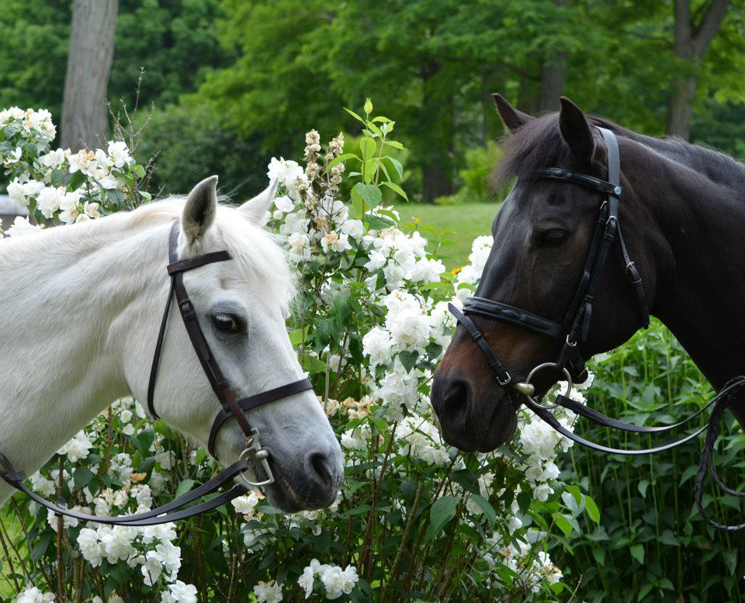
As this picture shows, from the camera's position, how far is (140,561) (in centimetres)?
296

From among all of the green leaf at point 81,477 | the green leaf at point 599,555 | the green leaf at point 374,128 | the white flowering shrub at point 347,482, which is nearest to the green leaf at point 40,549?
the white flowering shrub at point 347,482

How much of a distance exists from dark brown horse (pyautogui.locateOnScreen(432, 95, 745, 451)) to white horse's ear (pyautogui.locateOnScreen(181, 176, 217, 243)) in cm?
82

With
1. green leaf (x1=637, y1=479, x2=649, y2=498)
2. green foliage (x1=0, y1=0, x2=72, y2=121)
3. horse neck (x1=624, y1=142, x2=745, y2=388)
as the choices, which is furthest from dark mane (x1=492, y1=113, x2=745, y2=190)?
green foliage (x1=0, y1=0, x2=72, y2=121)

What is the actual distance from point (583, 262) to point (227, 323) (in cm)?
107

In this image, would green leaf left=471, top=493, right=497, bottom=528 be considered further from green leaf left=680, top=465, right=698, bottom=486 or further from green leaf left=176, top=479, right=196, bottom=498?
green leaf left=680, top=465, right=698, bottom=486

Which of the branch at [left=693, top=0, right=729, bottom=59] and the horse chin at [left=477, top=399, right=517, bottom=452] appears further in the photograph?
the branch at [left=693, top=0, right=729, bottom=59]

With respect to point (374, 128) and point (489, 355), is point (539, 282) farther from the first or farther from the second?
point (374, 128)

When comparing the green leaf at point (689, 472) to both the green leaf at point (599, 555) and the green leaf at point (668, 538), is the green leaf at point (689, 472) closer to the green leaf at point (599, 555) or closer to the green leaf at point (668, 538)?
the green leaf at point (668, 538)

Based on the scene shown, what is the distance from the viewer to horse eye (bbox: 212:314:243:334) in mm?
2389

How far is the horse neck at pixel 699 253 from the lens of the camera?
8.91 ft

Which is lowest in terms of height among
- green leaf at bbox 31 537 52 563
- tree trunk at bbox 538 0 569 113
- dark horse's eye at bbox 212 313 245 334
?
tree trunk at bbox 538 0 569 113

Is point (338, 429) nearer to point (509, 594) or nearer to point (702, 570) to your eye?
point (509, 594)

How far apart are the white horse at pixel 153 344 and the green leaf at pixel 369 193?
823 millimetres

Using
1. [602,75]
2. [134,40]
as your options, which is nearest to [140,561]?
[602,75]
